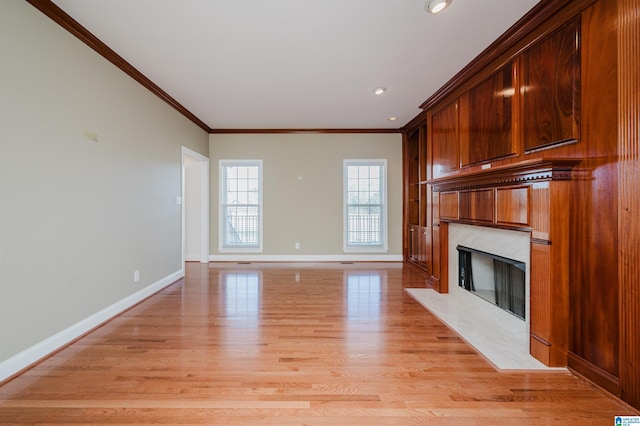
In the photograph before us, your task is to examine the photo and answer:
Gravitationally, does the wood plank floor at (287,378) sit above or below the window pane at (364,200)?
below

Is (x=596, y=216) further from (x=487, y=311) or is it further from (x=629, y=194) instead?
(x=487, y=311)

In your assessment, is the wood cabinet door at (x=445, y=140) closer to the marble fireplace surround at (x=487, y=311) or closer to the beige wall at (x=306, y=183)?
the marble fireplace surround at (x=487, y=311)

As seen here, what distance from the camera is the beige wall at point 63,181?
6.21 feet

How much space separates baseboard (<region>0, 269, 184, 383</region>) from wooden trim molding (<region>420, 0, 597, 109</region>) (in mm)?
4496

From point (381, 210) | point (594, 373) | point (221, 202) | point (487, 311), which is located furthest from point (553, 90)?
point (221, 202)

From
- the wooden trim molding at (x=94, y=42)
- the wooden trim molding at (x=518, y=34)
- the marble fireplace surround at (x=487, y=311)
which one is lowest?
the marble fireplace surround at (x=487, y=311)

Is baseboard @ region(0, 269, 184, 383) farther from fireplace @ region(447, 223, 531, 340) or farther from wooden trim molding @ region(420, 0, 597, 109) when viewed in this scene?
wooden trim molding @ region(420, 0, 597, 109)

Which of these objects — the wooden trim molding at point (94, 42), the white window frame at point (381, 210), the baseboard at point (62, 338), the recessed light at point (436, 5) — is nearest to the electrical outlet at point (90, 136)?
the wooden trim molding at point (94, 42)

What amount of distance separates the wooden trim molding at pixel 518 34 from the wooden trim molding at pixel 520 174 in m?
1.03

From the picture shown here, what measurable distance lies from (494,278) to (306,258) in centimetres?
362

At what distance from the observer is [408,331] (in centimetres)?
259

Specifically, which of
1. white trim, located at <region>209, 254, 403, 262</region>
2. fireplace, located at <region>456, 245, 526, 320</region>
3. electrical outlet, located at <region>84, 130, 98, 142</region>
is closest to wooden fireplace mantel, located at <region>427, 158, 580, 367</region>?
fireplace, located at <region>456, 245, 526, 320</region>

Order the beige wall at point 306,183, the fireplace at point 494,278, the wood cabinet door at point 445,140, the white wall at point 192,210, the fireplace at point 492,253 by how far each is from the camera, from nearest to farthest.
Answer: the fireplace at point 492,253
the fireplace at point 494,278
the wood cabinet door at point 445,140
the beige wall at point 306,183
the white wall at point 192,210

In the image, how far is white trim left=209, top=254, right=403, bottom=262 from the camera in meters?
5.82
